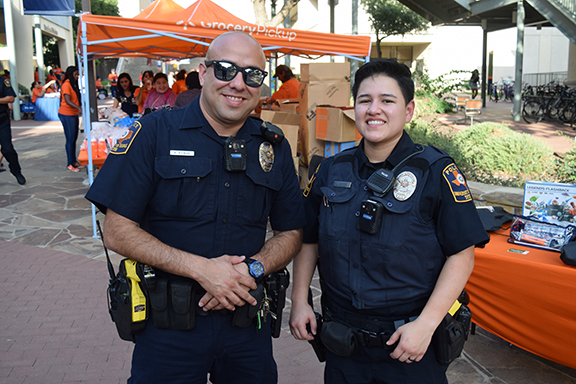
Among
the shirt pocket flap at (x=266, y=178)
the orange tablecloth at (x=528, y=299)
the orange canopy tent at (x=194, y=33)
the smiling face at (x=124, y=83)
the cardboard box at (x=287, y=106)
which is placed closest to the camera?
the shirt pocket flap at (x=266, y=178)

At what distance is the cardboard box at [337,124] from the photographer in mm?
6223

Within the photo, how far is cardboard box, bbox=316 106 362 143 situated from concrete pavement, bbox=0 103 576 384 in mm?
2439

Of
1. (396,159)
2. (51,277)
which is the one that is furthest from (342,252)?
(51,277)

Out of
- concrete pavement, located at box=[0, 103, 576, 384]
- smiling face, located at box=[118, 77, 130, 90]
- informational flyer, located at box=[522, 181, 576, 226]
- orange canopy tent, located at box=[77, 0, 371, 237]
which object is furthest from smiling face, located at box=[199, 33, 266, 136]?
smiling face, located at box=[118, 77, 130, 90]

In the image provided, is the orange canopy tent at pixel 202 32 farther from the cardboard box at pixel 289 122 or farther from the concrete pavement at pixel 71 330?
the concrete pavement at pixel 71 330

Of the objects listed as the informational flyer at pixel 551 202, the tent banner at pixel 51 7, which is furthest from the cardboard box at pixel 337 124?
the tent banner at pixel 51 7

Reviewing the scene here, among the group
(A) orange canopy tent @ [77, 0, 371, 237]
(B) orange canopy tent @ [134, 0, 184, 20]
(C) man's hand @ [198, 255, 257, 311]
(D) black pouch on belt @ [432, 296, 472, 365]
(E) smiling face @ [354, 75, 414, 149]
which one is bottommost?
(D) black pouch on belt @ [432, 296, 472, 365]

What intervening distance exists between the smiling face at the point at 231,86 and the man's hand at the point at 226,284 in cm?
57

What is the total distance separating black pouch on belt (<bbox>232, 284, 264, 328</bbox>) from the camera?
1.89m

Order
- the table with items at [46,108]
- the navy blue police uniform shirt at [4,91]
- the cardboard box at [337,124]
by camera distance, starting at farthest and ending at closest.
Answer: the table with items at [46,108] < the navy blue police uniform shirt at [4,91] < the cardboard box at [337,124]

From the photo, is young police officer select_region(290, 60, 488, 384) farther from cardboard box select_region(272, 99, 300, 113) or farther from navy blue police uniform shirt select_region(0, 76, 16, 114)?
navy blue police uniform shirt select_region(0, 76, 16, 114)

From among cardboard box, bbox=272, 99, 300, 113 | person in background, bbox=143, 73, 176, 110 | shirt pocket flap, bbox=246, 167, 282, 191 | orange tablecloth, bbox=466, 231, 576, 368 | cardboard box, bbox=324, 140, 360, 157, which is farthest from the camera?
person in background, bbox=143, 73, 176, 110

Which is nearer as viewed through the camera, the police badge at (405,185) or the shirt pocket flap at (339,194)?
the police badge at (405,185)

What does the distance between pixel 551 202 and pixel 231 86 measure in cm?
254
